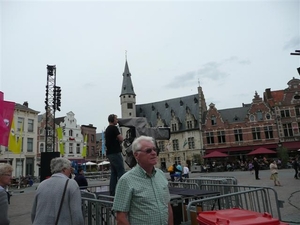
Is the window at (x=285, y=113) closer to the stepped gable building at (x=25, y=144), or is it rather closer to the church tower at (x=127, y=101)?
the church tower at (x=127, y=101)

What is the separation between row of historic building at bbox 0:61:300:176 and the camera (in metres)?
37.2

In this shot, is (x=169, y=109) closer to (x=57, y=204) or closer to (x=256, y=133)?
(x=256, y=133)

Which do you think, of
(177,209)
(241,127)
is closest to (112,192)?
(177,209)

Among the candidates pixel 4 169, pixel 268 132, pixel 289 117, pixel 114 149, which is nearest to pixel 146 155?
pixel 4 169

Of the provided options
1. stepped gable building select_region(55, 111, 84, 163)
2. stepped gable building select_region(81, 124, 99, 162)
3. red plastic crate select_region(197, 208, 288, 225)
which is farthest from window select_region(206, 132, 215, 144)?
red plastic crate select_region(197, 208, 288, 225)

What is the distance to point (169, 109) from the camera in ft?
172

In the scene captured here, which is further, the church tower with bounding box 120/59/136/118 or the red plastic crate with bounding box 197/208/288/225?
the church tower with bounding box 120/59/136/118

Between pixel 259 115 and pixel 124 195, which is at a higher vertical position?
pixel 259 115

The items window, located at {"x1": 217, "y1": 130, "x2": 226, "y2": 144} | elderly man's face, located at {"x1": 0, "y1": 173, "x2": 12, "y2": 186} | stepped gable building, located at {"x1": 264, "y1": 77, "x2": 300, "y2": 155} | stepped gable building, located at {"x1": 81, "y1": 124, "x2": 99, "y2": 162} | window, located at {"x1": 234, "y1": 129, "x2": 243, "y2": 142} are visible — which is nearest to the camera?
elderly man's face, located at {"x1": 0, "y1": 173, "x2": 12, "y2": 186}

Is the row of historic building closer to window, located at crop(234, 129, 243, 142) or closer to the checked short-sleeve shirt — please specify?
window, located at crop(234, 129, 243, 142)

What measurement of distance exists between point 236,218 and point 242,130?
132ft

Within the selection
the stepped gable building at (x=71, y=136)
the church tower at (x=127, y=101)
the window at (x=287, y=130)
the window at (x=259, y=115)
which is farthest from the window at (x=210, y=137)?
the stepped gable building at (x=71, y=136)

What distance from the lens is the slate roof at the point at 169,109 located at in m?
48.8

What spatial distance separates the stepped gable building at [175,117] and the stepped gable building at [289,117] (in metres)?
13.0
